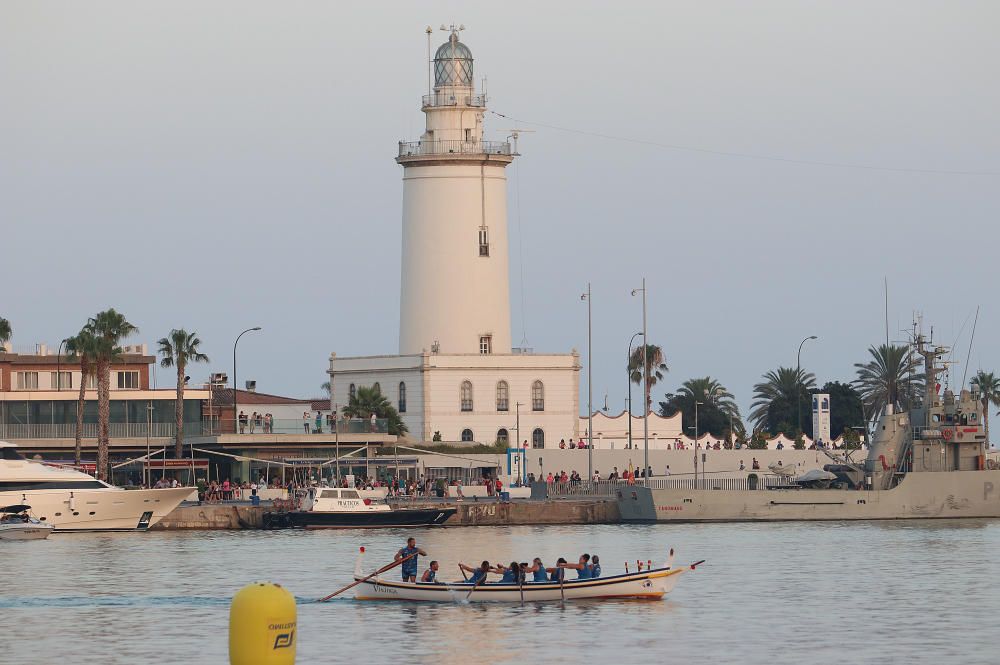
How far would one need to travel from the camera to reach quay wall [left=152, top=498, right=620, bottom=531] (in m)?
80.2

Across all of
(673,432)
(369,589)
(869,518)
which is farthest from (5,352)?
(369,589)

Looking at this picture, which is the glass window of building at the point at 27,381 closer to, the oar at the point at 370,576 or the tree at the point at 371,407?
the tree at the point at 371,407

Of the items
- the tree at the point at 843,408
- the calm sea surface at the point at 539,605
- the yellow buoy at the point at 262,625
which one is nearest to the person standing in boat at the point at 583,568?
the calm sea surface at the point at 539,605

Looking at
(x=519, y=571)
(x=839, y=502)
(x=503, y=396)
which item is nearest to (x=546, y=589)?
(x=519, y=571)

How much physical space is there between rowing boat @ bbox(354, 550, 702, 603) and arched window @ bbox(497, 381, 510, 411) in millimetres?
56586

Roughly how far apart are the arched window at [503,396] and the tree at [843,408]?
3311 cm

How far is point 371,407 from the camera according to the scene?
4090 inches

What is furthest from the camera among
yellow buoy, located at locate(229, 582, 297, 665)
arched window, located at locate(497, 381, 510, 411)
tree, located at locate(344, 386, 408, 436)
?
arched window, located at locate(497, 381, 510, 411)

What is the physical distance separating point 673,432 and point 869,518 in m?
32.8

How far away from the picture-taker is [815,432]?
109 metres

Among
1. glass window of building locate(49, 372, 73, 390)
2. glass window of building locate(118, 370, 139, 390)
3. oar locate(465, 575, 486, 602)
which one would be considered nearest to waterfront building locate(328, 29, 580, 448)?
glass window of building locate(118, 370, 139, 390)

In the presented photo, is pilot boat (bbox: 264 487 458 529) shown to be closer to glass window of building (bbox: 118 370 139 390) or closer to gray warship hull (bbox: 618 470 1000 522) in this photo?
gray warship hull (bbox: 618 470 1000 522)

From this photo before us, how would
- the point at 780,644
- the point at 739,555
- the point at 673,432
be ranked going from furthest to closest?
the point at 673,432 → the point at 739,555 → the point at 780,644

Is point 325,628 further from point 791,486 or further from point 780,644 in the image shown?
point 791,486
